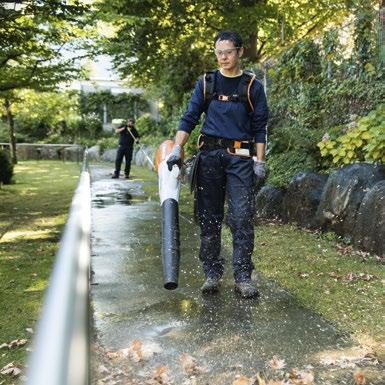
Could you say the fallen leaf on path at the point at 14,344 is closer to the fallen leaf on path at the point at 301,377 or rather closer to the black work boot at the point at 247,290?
the black work boot at the point at 247,290

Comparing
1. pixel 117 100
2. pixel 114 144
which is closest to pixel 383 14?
pixel 114 144

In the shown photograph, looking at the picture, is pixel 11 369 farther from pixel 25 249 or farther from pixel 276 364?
pixel 25 249

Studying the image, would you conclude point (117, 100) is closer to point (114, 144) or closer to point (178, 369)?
point (114, 144)

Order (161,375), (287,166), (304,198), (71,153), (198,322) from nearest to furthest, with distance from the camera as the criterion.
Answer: (161,375)
(198,322)
(304,198)
(287,166)
(71,153)

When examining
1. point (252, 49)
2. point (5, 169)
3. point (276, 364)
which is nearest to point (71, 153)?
point (5, 169)

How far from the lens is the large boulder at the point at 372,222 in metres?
5.58

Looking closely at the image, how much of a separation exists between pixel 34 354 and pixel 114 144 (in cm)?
2812

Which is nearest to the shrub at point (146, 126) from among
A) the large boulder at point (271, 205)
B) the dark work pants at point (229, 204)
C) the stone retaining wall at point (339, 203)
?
the large boulder at point (271, 205)

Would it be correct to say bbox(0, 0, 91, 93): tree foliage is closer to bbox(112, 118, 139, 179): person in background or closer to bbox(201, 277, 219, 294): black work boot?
bbox(112, 118, 139, 179): person in background

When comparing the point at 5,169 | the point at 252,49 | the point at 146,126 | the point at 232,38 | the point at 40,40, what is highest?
the point at 252,49

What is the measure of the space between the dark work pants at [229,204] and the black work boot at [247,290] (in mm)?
59

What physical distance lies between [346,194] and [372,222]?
72 cm

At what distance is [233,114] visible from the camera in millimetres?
4387

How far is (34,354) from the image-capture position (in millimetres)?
853
